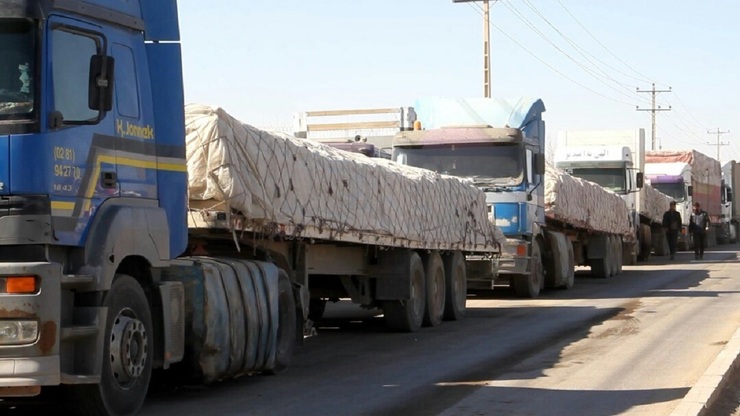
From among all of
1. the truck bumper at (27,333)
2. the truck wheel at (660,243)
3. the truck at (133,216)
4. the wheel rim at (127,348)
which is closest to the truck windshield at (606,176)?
the truck wheel at (660,243)

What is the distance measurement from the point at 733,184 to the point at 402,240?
48.2 m

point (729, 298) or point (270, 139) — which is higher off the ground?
point (270, 139)

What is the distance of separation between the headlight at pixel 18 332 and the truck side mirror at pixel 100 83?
5.20 feet

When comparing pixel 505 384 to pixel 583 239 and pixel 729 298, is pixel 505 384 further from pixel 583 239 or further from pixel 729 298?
pixel 583 239

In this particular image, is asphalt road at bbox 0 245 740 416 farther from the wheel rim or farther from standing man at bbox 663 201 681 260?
standing man at bbox 663 201 681 260

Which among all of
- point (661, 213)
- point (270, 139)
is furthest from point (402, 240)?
point (661, 213)

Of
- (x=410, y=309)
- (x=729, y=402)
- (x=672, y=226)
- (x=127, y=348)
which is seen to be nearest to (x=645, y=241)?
(x=672, y=226)

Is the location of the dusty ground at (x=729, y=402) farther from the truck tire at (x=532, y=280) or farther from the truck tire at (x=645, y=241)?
the truck tire at (x=645, y=241)

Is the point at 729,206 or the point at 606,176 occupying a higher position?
the point at 606,176

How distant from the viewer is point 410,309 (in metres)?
16.6

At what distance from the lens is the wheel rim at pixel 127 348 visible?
9008 millimetres

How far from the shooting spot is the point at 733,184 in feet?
200

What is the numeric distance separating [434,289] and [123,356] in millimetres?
9138

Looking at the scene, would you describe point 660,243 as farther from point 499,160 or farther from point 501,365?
point 501,365
